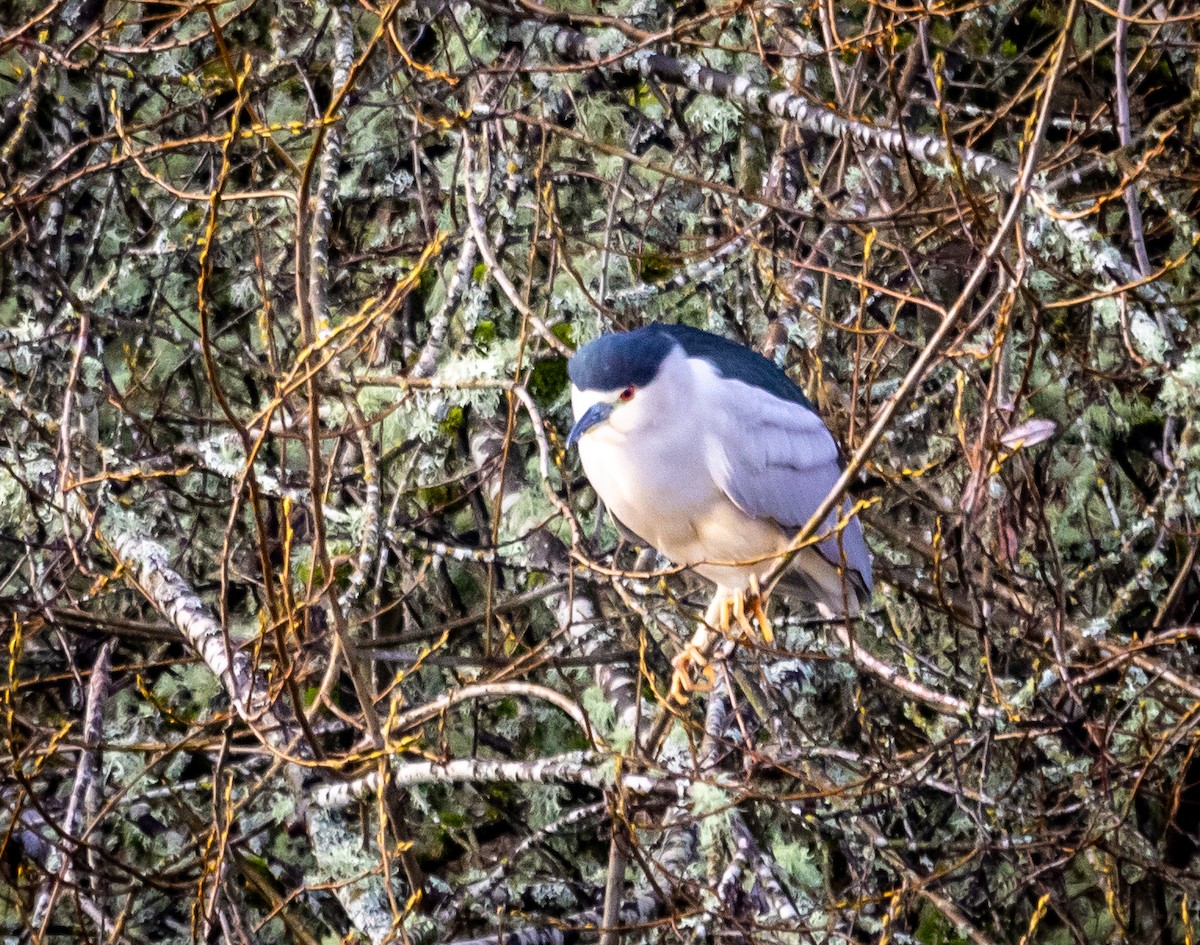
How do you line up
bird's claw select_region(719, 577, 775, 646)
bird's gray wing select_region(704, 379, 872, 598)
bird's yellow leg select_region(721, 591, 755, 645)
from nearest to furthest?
bird's yellow leg select_region(721, 591, 755, 645)
bird's claw select_region(719, 577, 775, 646)
bird's gray wing select_region(704, 379, 872, 598)

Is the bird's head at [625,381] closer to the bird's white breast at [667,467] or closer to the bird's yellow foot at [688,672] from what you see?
the bird's white breast at [667,467]

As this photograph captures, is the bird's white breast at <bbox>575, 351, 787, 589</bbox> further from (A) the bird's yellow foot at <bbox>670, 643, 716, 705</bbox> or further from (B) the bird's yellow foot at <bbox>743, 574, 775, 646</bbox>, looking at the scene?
(A) the bird's yellow foot at <bbox>670, 643, 716, 705</bbox>

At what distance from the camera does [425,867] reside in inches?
154

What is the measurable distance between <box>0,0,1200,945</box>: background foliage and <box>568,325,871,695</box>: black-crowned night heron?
0.14 m

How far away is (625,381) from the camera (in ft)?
8.93

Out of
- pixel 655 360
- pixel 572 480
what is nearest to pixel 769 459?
pixel 655 360

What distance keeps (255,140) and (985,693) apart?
2495 mm

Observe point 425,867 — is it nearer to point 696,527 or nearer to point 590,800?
point 590,800

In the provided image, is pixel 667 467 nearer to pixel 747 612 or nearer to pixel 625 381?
pixel 625 381

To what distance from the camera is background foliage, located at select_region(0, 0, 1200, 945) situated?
2652 millimetres

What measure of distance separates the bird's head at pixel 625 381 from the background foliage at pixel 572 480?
0.42ft

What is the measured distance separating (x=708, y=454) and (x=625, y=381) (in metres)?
0.30

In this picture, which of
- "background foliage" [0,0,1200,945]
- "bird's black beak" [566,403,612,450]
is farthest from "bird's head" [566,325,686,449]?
"background foliage" [0,0,1200,945]

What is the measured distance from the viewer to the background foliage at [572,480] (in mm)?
2652
